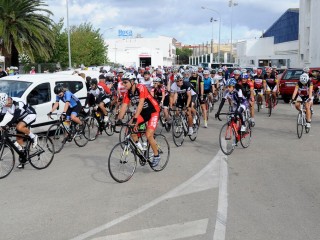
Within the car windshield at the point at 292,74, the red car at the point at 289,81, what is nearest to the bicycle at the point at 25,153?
the red car at the point at 289,81

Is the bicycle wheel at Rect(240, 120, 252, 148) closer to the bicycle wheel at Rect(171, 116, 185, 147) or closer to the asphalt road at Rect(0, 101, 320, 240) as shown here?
the asphalt road at Rect(0, 101, 320, 240)

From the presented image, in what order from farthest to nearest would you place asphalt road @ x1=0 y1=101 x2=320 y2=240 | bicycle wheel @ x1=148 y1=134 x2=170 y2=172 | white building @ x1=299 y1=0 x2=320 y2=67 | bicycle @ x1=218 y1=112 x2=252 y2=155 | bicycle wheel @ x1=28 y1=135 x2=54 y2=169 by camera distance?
1. white building @ x1=299 y1=0 x2=320 y2=67
2. bicycle @ x1=218 y1=112 x2=252 y2=155
3. bicycle wheel @ x1=28 y1=135 x2=54 y2=169
4. bicycle wheel @ x1=148 y1=134 x2=170 y2=172
5. asphalt road @ x1=0 y1=101 x2=320 y2=240

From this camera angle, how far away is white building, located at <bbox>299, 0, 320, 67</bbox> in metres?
47.3

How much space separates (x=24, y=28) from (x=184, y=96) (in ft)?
60.8

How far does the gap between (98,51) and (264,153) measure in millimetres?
45040

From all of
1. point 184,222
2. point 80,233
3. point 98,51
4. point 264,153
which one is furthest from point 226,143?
point 98,51

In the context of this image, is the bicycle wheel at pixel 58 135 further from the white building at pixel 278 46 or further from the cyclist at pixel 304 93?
the white building at pixel 278 46

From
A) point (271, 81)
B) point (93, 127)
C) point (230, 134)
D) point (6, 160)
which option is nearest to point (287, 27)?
point (271, 81)

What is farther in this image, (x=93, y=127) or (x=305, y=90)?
(x=305, y=90)

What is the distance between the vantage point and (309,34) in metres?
51.2

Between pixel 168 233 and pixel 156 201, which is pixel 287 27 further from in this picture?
pixel 168 233

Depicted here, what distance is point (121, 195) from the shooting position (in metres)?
6.71

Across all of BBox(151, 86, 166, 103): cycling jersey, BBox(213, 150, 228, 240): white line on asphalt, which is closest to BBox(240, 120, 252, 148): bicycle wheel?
BBox(213, 150, 228, 240): white line on asphalt

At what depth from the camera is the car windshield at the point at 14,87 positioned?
11594 mm
